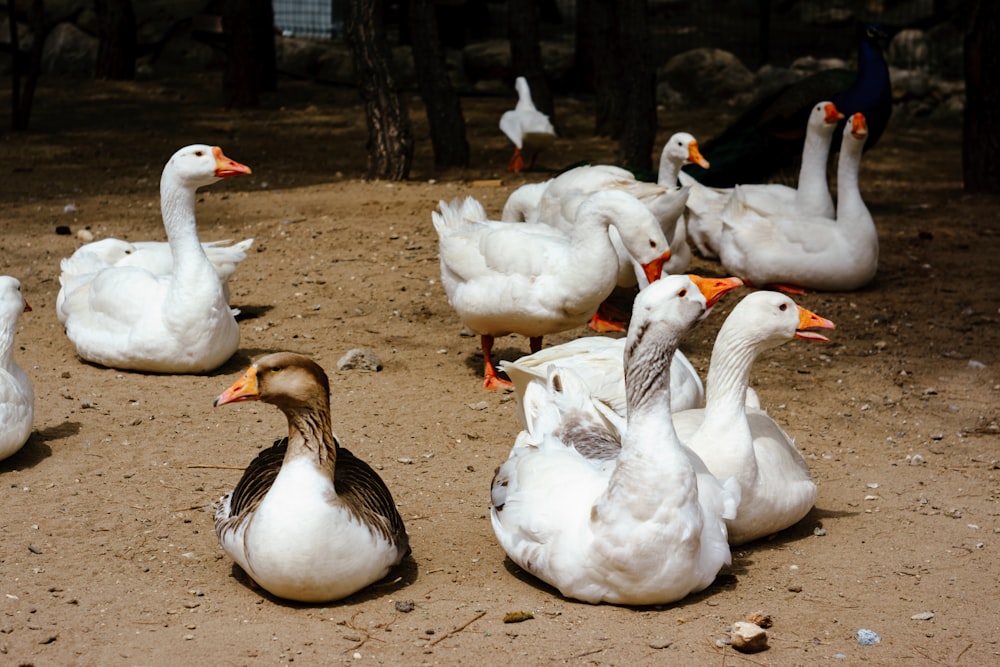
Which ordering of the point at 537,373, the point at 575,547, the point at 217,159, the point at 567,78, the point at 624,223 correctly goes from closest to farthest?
the point at 575,547 → the point at 537,373 → the point at 624,223 → the point at 217,159 → the point at 567,78

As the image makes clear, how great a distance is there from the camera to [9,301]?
17.9 ft

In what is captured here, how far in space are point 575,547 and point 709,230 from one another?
5.19m

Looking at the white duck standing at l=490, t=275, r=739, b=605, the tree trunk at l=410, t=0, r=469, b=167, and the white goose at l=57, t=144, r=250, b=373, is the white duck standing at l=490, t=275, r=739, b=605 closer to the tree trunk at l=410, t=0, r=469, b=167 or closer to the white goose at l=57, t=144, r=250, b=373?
the white goose at l=57, t=144, r=250, b=373

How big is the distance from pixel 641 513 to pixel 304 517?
3.51 ft

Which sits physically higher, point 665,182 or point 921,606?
point 665,182

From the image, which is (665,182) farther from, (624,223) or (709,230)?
(624,223)

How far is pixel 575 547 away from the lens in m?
3.90

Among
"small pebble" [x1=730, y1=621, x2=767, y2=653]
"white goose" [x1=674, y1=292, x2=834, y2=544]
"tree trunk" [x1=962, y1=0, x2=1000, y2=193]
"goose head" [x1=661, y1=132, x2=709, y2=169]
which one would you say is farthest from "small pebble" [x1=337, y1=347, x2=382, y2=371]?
"tree trunk" [x1=962, y1=0, x2=1000, y2=193]

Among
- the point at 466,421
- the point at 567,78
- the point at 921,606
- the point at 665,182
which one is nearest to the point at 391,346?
the point at 466,421

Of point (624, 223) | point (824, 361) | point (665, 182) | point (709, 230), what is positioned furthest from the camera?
point (709, 230)

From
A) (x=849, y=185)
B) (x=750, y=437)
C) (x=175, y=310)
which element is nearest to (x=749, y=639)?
(x=750, y=437)

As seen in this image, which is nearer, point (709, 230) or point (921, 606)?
point (921, 606)

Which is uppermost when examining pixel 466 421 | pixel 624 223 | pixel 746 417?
pixel 624 223

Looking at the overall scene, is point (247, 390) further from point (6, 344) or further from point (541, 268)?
point (541, 268)
